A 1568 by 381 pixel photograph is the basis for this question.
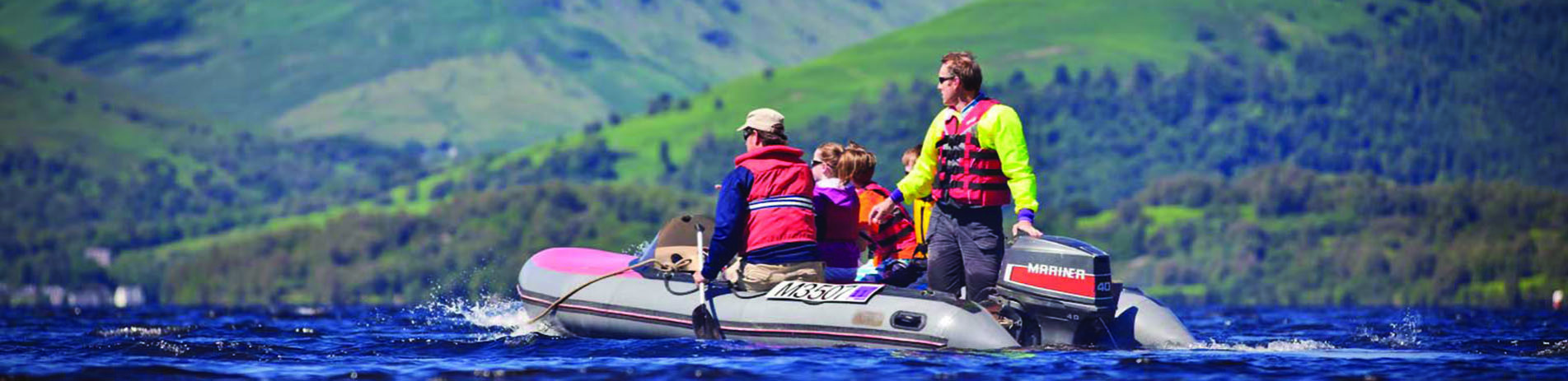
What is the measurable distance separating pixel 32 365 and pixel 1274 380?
8.73 metres

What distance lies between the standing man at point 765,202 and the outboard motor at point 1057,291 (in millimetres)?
1599

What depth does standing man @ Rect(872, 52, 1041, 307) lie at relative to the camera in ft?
47.8

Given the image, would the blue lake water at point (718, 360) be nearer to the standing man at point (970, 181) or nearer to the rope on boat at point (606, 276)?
the rope on boat at point (606, 276)

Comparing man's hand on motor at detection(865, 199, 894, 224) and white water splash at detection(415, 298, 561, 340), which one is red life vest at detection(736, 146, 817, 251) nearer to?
man's hand on motor at detection(865, 199, 894, 224)

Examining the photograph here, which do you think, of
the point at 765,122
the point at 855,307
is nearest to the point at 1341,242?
the point at 855,307

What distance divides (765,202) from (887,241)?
1.52 metres

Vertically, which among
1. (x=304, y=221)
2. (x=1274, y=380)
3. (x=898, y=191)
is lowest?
(x=1274, y=380)

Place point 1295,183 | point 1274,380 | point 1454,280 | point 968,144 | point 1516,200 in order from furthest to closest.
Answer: point 1295,183 → point 1516,200 → point 1454,280 → point 968,144 → point 1274,380

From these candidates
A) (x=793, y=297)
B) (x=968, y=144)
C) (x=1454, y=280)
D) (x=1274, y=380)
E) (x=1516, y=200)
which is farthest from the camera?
(x=1516, y=200)

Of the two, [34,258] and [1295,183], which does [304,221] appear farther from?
[1295,183]

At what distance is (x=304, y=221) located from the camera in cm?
18200

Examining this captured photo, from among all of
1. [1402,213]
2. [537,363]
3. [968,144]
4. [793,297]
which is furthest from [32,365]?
[1402,213]

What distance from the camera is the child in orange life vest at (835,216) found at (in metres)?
16.2

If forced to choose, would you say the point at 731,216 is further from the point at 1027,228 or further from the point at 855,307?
the point at 1027,228
